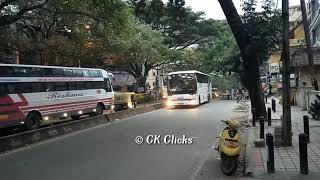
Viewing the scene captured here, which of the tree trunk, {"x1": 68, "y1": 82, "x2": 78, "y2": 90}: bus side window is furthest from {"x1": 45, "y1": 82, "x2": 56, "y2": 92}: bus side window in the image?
the tree trunk

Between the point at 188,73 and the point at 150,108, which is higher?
the point at 188,73

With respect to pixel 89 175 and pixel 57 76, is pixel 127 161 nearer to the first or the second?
pixel 89 175

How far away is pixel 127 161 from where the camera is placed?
11758 millimetres

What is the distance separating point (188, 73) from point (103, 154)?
24.7 m

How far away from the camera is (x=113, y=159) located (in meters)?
12.1

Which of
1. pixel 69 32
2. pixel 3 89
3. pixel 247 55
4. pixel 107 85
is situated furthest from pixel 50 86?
pixel 247 55

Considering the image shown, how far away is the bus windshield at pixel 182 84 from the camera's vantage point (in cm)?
3703

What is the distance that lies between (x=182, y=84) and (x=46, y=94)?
16.4 m

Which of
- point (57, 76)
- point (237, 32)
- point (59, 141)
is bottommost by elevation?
point (59, 141)

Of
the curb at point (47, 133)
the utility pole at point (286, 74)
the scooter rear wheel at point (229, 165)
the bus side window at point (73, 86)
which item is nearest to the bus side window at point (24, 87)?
the curb at point (47, 133)

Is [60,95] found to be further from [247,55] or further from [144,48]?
[144,48]


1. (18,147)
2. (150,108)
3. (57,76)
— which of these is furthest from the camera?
(150,108)

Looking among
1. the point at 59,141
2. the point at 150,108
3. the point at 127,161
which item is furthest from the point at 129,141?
the point at 150,108

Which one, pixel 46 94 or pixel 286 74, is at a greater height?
pixel 286 74
